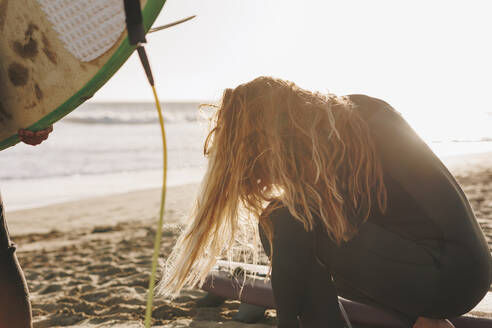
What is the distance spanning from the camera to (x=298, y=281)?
1385 millimetres

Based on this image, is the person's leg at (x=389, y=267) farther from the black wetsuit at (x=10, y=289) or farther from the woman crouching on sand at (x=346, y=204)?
the black wetsuit at (x=10, y=289)

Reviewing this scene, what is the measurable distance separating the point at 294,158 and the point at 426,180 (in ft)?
1.39

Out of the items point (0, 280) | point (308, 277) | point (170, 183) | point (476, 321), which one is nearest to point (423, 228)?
point (308, 277)

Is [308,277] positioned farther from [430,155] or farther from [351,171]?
[430,155]

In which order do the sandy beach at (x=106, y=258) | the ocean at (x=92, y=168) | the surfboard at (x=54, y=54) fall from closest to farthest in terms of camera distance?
the surfboard at (x=54, y=54)
the sandy beach at (x=106, y=258)
the ocean at (x=92, y=168)

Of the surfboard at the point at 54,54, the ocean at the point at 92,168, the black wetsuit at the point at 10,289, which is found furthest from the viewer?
the ocean at the point at 92,168

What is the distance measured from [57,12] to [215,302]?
1746mm

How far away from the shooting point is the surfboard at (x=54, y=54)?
3.85 feet

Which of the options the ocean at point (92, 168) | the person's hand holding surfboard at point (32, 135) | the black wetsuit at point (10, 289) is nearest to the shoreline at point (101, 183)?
the ocean at point (92, 168)

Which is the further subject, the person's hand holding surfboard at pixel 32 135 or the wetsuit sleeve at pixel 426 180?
the person's hand holding surfboard at pixel 32 135

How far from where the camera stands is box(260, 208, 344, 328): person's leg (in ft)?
4.52

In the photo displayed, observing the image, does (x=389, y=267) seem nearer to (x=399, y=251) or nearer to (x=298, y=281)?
(x=399, y=251)

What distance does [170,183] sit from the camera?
7.93 meters

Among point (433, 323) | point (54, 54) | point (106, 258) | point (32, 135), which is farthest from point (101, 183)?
point (433, 323)
